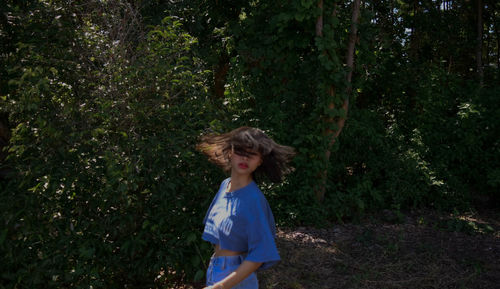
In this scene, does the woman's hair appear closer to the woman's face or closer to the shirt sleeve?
the woman's face

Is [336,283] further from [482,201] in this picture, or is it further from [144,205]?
[482,201]

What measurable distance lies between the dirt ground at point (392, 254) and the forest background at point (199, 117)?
0.35 meters

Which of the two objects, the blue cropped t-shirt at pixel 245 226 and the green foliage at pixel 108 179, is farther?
the green foliage at pixel 108 179

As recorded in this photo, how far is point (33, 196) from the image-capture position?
2811 mm

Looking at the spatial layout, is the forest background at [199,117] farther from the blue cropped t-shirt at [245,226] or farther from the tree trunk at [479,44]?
the blue cropped t-shirt at [245,226]

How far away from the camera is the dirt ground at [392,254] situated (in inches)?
165

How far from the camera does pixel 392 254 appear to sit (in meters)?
4.80

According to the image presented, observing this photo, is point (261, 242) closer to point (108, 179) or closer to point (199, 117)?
point (108, 179)

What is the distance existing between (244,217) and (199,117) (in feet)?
5.03

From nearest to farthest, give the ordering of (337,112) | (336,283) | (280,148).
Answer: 1. (280,148)
2. (336,283)
3. (337,112)

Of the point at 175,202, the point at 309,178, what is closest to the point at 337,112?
the point at 309,178

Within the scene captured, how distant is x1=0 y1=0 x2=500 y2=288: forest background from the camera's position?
2.87 metres

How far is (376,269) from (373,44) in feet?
12.8

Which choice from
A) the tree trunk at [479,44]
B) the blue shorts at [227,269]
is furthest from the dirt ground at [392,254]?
the tree trunk at [479,44]
